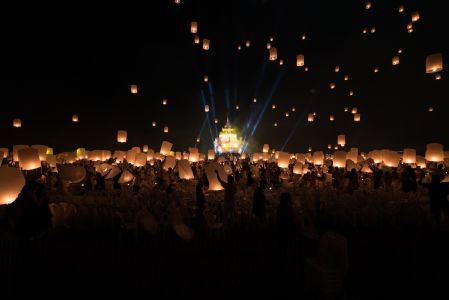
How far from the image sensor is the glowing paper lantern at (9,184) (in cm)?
513

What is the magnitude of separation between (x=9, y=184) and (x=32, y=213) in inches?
25.3

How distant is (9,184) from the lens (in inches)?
205

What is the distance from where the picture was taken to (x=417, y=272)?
4.77 metres

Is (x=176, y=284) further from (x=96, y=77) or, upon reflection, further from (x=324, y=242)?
(x=96, y=77)

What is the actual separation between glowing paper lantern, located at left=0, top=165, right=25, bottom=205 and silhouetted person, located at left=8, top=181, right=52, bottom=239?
12 cm

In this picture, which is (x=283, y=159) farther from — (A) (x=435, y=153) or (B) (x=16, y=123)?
(B) (x=16, y=123)

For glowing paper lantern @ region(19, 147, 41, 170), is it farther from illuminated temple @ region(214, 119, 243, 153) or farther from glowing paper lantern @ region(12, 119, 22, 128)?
illuminated temple @ region(214, 119, 243, 153)

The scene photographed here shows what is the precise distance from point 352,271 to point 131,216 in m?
4.13

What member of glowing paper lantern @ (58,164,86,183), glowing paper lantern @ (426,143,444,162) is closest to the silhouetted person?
glowing paper lantern @ (58,164,86,183)

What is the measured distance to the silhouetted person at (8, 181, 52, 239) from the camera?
16.3 ft

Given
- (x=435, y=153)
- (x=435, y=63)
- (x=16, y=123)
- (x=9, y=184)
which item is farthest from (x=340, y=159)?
(x=16, y=123)

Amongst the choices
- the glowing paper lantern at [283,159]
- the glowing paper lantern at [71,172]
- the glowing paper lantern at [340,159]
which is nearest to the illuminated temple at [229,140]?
the glowing paper lantern at [283,159]

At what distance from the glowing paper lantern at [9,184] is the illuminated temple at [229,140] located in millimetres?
36066

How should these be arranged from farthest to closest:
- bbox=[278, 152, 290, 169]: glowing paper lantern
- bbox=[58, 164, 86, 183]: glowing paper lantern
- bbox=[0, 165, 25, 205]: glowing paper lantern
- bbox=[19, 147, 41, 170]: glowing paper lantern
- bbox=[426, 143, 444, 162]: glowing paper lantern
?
bbox=[278, 152, 290, 169]: glowing paper lantern → bbox=[426, 143, 444, 162]: glowing paper lantern → bbox=[19, 147, 41, 170]: glowing paper lantern → bbox=[58, 164, 86, 183]: glowing paper lantern → bbox=[0, 165, 25, 205]: glowing paper lantern
